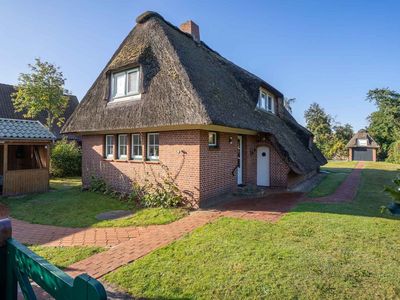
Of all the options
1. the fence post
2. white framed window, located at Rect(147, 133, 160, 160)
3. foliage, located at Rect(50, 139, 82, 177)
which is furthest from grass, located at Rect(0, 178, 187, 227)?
foliage, located at Rect(50, 139, 82, 177)

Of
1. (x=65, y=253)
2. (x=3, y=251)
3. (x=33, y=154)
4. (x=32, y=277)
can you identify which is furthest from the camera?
(x=33, y=154)

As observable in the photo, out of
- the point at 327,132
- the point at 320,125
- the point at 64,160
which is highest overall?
the point at 320,125

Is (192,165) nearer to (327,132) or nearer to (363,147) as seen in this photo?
(363,147)

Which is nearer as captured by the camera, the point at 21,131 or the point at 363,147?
the point at 21,131

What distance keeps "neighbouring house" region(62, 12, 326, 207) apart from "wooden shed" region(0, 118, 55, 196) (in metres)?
1.84

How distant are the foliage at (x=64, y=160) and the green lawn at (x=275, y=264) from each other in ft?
51.4

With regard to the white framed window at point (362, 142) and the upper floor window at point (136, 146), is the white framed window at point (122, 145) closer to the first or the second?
the upper floor window at point (136, 146)

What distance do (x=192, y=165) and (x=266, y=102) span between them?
9.18 m

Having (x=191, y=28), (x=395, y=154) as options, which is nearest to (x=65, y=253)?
(x=191, y=28)

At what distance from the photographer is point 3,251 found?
195cm

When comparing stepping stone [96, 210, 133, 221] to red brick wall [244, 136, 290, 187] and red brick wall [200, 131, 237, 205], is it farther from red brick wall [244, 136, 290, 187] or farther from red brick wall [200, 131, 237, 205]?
red brick wall [244, 136, 290, 187]

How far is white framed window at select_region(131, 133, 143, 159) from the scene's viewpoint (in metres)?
11.8

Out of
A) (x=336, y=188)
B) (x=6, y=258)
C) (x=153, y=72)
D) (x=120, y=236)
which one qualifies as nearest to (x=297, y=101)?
(x=336, y=188)

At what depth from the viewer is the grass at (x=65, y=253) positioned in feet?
17.8
